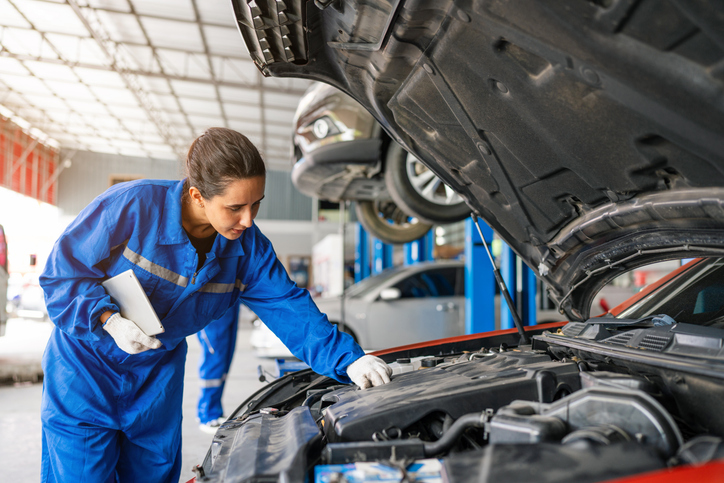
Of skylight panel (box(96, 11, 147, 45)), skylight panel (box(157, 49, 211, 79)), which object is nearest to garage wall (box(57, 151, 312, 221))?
skylight panel (box(157, 49, 211, 79))

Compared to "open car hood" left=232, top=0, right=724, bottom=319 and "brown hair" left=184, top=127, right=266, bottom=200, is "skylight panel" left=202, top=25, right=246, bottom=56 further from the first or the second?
"open car hood" left=232, top=0, right=724, bottom=319

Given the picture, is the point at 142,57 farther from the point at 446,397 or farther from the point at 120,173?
the point at 446,397

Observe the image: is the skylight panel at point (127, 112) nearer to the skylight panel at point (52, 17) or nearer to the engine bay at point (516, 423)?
the skylight panel at point (52, 17)

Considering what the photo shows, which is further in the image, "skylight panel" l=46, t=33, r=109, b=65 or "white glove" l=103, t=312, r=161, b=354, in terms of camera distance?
"skylight panel" l=46, t=33, r=109, b=65

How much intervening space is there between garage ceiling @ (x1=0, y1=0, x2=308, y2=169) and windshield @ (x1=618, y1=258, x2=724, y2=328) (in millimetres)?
7338

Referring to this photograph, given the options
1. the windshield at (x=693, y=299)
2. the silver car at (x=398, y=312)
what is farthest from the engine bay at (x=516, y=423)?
the silver car at (x=398, y=312)

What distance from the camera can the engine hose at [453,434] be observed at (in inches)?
35.3

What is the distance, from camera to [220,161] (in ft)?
4.38

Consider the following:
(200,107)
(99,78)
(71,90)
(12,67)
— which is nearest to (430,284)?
(200,107)

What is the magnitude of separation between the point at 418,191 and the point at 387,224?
145cm

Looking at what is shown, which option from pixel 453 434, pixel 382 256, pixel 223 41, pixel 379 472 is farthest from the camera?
pixel 223 41

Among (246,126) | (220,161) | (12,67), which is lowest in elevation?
(220,161)

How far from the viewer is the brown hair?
52.7 inches

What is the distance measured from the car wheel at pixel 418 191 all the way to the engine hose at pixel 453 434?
2.51m
